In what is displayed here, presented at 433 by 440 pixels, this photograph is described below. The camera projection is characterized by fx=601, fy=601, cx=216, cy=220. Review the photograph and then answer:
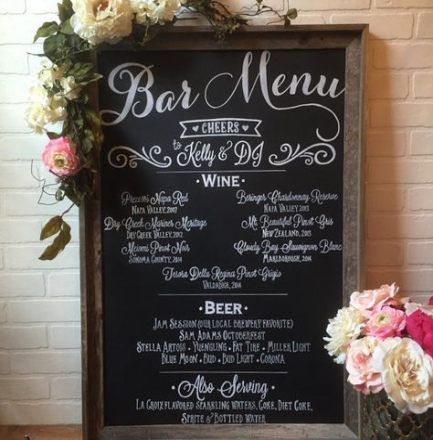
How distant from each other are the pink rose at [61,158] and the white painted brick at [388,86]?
2.55ft

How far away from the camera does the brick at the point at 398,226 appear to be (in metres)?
1.61

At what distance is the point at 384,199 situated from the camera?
5.27 feet

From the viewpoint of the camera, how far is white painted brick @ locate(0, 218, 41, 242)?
1.63m

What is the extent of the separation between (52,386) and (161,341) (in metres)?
0.37

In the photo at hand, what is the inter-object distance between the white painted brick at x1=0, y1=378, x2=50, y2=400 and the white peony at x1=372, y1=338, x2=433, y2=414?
0.96 metres

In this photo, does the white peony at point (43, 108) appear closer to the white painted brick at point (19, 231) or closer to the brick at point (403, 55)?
the white painted brick at point (19, 231)

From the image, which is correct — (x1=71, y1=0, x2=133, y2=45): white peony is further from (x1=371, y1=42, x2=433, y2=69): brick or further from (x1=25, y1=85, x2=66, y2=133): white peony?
(x1=371, y1=42, x2=433, y2=69): brick

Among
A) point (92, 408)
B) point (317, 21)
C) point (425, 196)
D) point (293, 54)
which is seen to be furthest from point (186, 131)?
point (92, 408)

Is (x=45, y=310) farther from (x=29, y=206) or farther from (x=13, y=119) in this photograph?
(x=13, y=119)

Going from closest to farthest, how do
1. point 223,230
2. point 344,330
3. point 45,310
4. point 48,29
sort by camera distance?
1. point 344,330
2. point 48,29
3. point 223,230
4. point 45,310

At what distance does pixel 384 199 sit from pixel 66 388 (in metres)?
1.03

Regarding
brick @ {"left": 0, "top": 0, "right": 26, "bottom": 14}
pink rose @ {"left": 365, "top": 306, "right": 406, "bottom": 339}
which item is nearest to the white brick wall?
brick @ {"left": 0, "top": 0, "right": 26, "bottom": 14}

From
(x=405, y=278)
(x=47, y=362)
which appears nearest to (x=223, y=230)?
(x=405, y=278)

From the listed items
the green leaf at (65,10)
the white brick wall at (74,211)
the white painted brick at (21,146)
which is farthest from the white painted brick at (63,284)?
the green leaf at (65,10)
